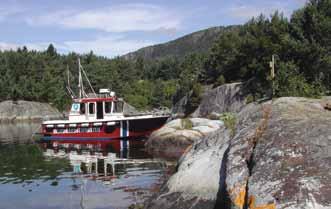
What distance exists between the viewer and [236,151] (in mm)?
8766

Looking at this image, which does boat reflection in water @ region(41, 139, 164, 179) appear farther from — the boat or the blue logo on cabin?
the blue logo on cabin

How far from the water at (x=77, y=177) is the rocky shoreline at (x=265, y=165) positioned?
5.49m

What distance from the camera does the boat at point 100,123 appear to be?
42.8m

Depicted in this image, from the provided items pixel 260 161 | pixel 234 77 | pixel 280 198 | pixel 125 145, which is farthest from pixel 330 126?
pixel 234 77

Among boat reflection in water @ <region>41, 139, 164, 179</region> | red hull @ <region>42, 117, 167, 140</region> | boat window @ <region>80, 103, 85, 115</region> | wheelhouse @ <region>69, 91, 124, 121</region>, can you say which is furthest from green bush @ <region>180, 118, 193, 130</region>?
boat window @ <region>80, 103, 85, 115</region>

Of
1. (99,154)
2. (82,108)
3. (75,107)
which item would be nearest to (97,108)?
(82,108)

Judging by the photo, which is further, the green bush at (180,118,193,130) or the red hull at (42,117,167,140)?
the red hull at (42,117,167,140)

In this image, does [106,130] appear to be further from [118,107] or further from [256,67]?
[256,67]

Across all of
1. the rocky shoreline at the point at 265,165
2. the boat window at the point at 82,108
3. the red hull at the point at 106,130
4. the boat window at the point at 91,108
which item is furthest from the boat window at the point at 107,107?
the rocky shoreline at the point at 265,165

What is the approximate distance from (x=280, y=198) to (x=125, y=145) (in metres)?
31.5

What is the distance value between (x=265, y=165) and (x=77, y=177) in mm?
16286

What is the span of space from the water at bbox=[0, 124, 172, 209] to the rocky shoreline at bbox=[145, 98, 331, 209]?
18.0 ft

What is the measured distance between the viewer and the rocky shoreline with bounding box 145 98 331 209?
683cm

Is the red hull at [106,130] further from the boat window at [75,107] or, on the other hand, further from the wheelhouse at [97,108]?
the boat window at [75,107]
